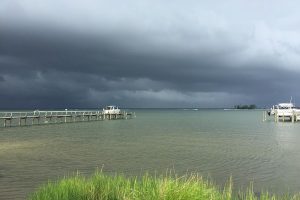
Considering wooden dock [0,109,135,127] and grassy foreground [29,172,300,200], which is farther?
wooden dock [0,109,135,127]

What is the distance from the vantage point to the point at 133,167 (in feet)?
75.0

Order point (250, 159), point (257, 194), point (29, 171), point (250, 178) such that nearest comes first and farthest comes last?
point (257, 194)
point (250, 178)
point (29, 171)
point (250, 159)

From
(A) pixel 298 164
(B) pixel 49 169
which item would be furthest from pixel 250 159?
(B) pixel 49 169

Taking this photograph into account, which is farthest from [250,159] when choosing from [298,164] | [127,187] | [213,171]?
[127,187]

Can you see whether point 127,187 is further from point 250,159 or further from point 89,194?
point 250,159

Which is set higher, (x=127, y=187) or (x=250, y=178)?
(x=127, y=187)

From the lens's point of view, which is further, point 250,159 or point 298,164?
point 250,159

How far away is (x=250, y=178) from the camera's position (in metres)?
19.5

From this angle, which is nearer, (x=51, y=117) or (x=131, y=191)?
(x=131, y=191)

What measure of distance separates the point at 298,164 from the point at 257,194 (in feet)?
33.7

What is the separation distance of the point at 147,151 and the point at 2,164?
1177cm

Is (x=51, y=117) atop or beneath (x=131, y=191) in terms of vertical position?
atop

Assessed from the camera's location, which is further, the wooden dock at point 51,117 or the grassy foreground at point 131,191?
the wooden dock at point 51,117

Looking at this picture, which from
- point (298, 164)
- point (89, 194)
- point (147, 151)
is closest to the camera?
point (89, 194)
